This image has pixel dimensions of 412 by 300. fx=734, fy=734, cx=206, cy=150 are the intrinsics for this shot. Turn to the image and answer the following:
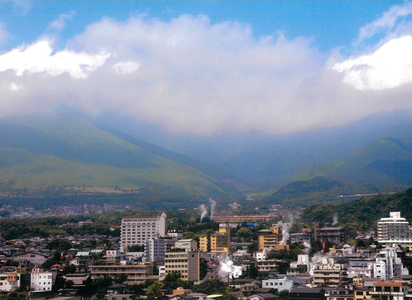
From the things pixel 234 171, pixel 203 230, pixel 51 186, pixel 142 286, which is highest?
pixel 234 171

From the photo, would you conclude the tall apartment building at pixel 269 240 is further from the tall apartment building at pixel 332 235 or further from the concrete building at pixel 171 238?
the concrete building at pixel 171 238

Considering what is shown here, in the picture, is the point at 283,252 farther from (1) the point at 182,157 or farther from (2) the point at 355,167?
(1) the point at 182,157

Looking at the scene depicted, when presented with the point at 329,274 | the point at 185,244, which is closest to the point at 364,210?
the point at 185,244

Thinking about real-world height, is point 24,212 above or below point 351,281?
above

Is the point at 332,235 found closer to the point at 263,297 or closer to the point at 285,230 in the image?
the point at 285,230

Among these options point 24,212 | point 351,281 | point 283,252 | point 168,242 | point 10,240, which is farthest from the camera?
point 24,212

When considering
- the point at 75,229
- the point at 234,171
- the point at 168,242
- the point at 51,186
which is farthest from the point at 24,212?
the point at 234,171
